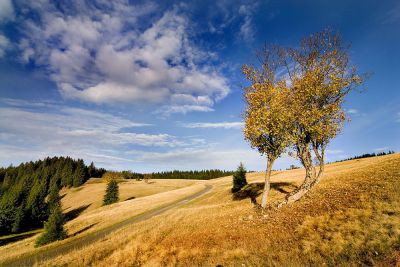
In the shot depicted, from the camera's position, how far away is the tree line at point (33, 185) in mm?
89375

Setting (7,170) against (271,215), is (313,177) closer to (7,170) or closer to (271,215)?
A: (271,215)

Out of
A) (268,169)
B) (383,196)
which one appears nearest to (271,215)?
(268,169)

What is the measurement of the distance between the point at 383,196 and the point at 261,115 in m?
10.6

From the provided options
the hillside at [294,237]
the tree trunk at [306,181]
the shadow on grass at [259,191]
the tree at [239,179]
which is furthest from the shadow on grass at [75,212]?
the tree trunk at [306,181]

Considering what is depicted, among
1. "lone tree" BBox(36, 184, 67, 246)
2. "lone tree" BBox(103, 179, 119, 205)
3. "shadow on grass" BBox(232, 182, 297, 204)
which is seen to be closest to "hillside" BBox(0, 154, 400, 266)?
"shadow on grass" BBox(232, 182, 297, 204)

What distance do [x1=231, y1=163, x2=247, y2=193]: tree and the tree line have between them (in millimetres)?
78104

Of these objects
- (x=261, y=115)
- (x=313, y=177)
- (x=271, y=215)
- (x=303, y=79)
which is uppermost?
(x=303, y=79)

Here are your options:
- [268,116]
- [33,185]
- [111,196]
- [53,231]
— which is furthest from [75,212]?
[268,116]

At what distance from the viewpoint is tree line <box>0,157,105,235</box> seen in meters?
89.4

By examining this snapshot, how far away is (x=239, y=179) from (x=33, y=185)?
118 meters

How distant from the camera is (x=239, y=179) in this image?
51.8 meters

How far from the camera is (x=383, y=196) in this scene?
16.7 metres

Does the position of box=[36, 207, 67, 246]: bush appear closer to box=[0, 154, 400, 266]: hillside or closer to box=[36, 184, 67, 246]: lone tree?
box=[36, 184, 67, 246]: lone tree

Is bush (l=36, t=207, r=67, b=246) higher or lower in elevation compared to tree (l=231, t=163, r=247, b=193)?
lower
